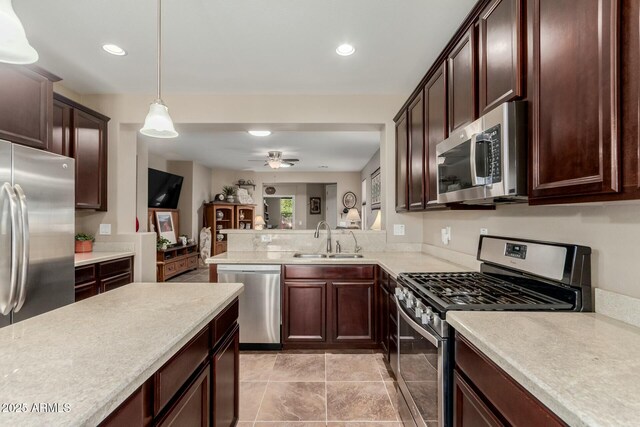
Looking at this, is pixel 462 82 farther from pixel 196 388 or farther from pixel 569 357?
pixel 196 388

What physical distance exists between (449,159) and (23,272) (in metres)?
2.67

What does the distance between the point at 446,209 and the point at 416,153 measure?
645mm

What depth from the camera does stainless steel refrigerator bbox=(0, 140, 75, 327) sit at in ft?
6.17

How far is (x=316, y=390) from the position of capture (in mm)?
2352

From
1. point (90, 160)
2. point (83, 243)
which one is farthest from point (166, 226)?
point (90, 160)

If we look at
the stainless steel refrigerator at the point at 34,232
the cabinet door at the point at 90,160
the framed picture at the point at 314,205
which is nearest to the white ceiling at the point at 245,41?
the cabinet door at the point at 90,160

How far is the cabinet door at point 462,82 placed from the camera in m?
1.72

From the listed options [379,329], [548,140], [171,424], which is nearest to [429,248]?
[379,329]

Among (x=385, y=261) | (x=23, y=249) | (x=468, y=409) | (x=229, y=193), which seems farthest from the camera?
(x=229, y=193)

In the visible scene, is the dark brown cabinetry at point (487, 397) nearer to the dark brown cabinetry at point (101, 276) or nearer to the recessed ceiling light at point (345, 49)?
the recessed ceiling light at point (345, 49)

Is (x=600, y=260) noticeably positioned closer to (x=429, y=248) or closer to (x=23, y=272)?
(x=429, y=248)

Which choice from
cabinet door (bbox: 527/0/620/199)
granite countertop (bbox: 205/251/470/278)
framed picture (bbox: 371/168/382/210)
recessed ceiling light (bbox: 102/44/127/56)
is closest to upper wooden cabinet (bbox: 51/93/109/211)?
recessed ceiling light (bbox: 102/44/127/56)

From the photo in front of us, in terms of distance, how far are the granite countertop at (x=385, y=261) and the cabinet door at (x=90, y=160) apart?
4.38 feet

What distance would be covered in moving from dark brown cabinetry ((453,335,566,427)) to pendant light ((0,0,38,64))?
1938mm
